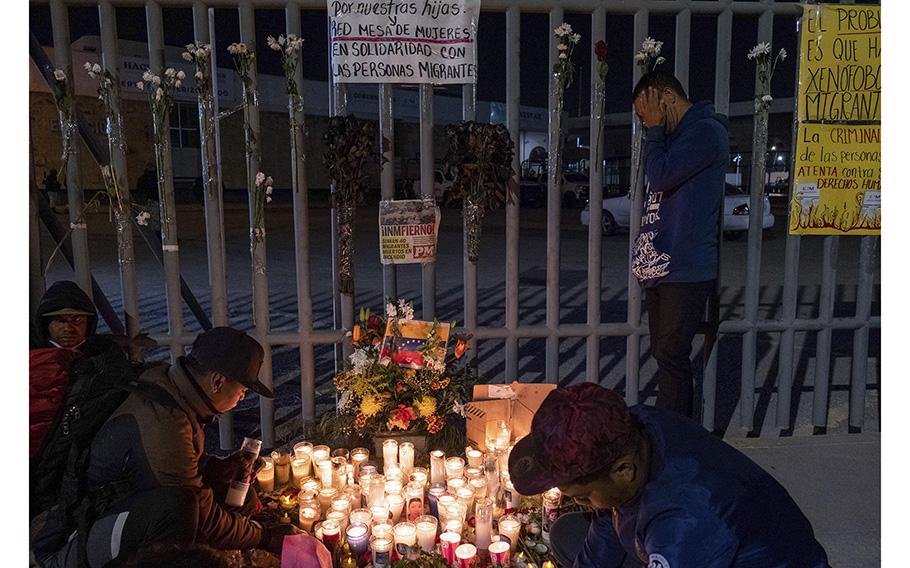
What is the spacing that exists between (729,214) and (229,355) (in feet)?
55.2

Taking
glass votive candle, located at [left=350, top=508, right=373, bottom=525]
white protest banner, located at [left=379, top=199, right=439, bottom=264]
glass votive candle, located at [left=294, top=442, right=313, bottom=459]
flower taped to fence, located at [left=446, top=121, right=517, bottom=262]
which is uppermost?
flower taped to fence, located at [left=446, top=121, right=517, bottom=262]

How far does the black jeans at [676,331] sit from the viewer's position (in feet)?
14.1

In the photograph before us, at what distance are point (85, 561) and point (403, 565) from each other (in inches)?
54.7

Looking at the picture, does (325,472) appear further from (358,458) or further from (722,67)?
(722,67)

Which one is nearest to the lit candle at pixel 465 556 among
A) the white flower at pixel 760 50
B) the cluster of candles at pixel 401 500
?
the cluster of candles at pixel 401 500

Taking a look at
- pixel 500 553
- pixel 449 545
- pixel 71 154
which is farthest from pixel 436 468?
pixel 71 154

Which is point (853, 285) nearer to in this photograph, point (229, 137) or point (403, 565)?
point (403, 565)

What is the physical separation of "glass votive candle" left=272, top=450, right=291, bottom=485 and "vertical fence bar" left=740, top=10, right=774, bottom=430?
337cm

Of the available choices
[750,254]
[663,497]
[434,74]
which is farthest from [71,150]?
[750,254]

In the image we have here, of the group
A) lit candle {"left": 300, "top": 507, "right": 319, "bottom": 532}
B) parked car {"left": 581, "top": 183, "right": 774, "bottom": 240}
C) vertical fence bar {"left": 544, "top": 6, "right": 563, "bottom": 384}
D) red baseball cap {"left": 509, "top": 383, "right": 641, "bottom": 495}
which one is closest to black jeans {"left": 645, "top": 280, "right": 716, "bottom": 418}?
vertical fence bar {"left": 544, "top": 6, "right": 563, "bottom": 384}

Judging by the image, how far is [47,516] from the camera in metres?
3.12

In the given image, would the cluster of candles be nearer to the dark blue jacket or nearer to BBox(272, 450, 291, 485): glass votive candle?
BBox(272, 450, 291, 485): glass votive candle

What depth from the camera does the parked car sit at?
17516mm

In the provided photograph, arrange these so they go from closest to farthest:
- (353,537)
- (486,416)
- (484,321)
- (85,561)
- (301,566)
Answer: (85,561) → (301,566) → (353,537) → (486,416) → (484,321)
